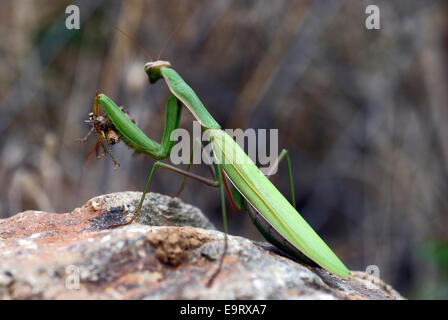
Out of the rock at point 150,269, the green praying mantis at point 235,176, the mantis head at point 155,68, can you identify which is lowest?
the rock at point 150,269

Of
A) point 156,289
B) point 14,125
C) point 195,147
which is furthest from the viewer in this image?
point 14,125

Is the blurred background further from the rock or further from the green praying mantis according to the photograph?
the rock

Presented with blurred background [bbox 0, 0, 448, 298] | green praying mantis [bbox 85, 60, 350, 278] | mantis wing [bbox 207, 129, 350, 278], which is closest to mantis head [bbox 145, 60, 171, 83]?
green praying mantis [bbox 85, 60, 350, 278]

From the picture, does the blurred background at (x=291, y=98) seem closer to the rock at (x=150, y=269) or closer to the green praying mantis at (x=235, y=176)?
the green praying mantis at (x=235, y=176)

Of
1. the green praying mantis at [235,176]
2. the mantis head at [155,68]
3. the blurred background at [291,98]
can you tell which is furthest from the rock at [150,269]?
the blurred background at [291,98]

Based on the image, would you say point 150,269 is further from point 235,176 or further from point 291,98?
point 291,98
